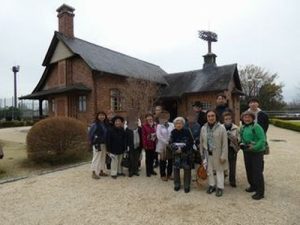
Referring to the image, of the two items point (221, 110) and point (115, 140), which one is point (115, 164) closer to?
point (115, 140)

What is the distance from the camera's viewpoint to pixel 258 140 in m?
5.43

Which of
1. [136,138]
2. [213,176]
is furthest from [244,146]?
[136,138]

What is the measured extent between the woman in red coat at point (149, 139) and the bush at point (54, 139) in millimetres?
3152

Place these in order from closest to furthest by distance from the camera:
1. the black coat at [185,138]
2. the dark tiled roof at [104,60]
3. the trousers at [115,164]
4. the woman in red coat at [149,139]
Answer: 1. the black coat at [185,138]
2. the woman in red coat at [149,139]
3. the trousers at [115,164]
4. the dark tiled roof at [104,60]

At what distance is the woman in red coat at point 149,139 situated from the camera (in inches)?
279

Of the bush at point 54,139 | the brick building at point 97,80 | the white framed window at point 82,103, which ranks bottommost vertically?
the bush at point 54,139

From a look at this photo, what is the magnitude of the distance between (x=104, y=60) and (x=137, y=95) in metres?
3.89

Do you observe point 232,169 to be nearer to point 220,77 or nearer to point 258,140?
point 258,140

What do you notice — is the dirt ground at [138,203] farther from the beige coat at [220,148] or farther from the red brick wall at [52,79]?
the red brick wall at [52,79]

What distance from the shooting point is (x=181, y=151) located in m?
6.02

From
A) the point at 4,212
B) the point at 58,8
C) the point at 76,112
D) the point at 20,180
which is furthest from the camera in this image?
the point at 58,8

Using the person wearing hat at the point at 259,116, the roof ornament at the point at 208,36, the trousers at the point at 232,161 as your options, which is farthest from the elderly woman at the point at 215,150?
the roof ornament at the point at 208,36

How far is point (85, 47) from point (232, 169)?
56.5 ft

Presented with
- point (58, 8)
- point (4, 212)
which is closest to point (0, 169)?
point (4, 212)
